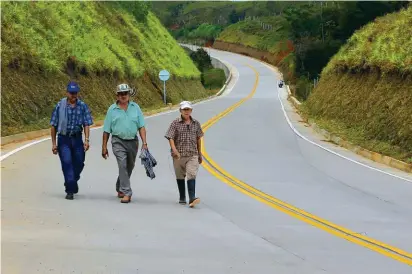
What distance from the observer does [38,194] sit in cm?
1116

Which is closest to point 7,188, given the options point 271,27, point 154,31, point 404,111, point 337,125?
point 404,111

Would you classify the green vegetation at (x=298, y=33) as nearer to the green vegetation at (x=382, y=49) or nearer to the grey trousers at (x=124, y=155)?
the green vegetation at (x=382, y=49)

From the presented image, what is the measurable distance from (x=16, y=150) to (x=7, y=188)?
652 centimetres

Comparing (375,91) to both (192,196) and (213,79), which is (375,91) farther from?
(213,79)

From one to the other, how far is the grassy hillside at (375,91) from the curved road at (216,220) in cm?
429

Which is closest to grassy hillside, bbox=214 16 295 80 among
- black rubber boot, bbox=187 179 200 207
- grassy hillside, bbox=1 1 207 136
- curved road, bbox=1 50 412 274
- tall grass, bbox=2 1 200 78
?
tall grass, bbox=2 1 200 78

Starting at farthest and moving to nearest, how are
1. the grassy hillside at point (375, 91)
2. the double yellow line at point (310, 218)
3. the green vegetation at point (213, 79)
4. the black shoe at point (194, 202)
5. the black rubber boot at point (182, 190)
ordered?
the green vegetation at point (213, 79)
the grassy hillside at point (375, 91)
the black rubber boot at point (182, 190)
the black shoe at point (194, 202)
the double yellow line at point (310, 218)

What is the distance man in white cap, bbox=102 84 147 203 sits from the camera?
10.6 metres

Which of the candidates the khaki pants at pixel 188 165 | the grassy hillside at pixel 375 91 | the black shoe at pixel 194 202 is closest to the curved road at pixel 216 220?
the black shoe at pixel 194 202

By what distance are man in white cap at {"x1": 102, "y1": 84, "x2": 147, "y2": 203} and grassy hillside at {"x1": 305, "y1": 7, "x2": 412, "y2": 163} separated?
10737 millimetres

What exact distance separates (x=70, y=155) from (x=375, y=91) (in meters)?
18.6

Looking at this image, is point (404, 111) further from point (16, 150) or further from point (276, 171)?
point (16, 150)

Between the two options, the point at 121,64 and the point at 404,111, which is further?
the point at 121,64

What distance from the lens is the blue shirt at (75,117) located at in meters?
10.7
